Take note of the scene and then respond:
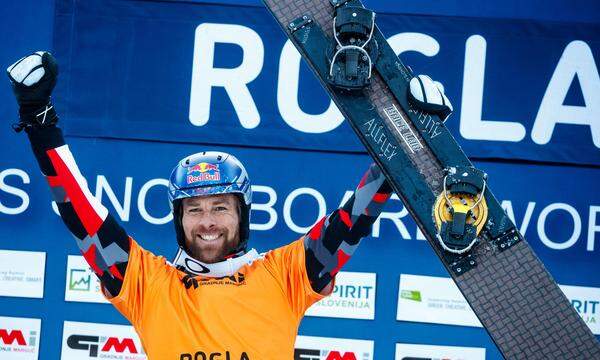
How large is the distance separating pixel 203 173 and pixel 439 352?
2287mm

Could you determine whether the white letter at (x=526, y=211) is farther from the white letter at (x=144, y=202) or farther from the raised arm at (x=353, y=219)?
the raised arm at (x=353, y=219)

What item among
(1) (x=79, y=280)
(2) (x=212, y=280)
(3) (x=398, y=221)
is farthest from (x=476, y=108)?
(2) (x=212, y=280)

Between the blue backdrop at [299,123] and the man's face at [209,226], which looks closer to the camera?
the man's face at [209,226]

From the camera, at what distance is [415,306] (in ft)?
18.4

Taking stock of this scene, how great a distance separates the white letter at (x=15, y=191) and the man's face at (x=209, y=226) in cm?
216

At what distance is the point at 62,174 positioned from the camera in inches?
139

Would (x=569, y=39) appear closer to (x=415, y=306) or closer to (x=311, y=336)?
(x=415, y=306)

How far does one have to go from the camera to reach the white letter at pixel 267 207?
565 cm

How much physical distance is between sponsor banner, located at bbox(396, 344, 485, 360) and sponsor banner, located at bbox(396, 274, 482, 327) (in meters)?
0.12

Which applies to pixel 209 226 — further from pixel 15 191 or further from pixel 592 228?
pixel 592 228

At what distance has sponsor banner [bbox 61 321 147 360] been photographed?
5.67 meters

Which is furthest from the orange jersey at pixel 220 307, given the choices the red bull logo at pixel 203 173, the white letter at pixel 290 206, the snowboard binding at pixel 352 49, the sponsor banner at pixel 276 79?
the sponsor banner at pixel 276 79

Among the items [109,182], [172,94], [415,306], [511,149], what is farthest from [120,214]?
[511,149]

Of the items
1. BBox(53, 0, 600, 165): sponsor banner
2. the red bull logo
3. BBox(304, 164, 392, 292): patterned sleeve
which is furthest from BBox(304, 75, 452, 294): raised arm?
BBox(53, 0, 600, 165): sponsor banner
